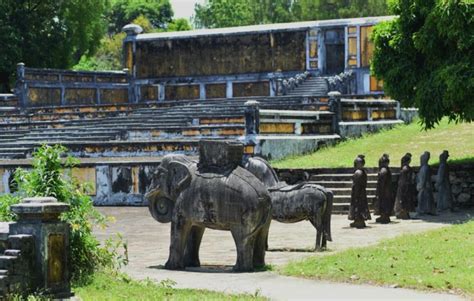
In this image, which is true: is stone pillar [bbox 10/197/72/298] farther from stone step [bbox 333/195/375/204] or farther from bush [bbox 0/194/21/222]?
stone step [bbox 333/195/375/204]

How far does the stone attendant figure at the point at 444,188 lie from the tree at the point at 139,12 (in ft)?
245

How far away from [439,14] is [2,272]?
15678mm

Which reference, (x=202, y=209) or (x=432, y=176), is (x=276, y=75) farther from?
(x=202, y=209)

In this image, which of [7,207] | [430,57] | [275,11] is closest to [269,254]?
[7,207]

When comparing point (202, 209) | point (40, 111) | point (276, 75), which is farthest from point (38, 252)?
point (276, 75)

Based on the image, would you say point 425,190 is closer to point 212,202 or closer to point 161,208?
point 161,208

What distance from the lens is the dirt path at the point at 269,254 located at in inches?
474

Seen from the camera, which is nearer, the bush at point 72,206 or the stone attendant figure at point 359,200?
the bush at point 72,206

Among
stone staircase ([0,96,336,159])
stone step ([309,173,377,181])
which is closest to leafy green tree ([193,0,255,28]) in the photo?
stone staircase ([0,96,336,159])

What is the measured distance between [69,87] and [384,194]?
28513 millimetres

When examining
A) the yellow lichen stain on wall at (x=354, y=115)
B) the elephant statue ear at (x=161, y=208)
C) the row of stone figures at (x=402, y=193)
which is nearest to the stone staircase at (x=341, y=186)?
the row of stone figures at (x=402, y=193)

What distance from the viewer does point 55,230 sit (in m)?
11.3

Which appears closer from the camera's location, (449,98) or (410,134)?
(449,98)

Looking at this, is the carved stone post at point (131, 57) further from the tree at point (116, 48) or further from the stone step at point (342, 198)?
the tree at point (116, 48)
